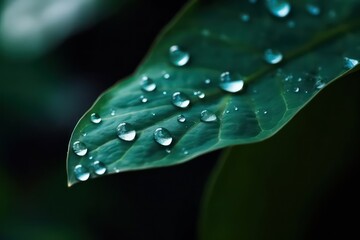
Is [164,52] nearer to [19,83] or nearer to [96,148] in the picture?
[96,148]

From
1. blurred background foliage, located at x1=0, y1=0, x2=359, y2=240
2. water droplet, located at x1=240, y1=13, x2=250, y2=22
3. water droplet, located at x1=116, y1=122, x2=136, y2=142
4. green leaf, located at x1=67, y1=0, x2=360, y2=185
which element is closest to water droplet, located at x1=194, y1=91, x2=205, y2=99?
green leaf, located at x1=67, y1=0, x2=360, y2=185

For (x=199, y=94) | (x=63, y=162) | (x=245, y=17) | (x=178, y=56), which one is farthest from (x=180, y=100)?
(x=63, y=162)

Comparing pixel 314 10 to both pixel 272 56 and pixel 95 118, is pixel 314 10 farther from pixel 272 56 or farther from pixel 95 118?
pixel 95 118

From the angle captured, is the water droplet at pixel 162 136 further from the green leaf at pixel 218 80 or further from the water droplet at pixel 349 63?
the water droplet at pixel 349 63

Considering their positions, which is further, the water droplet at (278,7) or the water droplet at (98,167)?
the water droplet at (278,7)

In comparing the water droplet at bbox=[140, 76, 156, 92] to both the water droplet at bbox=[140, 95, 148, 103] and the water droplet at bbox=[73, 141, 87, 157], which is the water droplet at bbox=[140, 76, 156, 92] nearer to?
the water droplet at bbox=[140, 95, 148, 103]

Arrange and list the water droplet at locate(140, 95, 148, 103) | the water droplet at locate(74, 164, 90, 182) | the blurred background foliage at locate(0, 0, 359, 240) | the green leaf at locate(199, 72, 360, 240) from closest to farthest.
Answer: the water droplet at locate(74, 164, 90, 182)
the water droplet at locate(140, 95, 148, 103)
the green leaf at locate(199, 72, 360, 240)
the blurred background foliage at locate(0, 0, 359, 240)

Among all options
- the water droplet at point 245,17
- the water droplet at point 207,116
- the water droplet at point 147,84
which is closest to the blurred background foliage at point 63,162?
the water droplet at point 245,17
